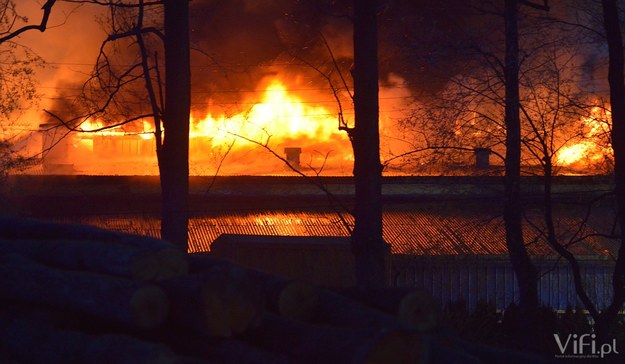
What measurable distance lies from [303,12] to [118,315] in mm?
13644

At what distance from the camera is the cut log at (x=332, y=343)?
3926 millimetres

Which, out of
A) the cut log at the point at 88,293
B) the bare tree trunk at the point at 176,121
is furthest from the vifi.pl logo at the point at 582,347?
the cut log at the point at 88,293

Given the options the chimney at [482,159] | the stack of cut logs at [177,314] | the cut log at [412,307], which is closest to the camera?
the stack of cut logs at [177,314]

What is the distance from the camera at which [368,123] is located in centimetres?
1064

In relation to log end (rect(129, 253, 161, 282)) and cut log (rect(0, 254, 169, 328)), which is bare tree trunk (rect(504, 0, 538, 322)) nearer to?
log end (rect(129, 253, 161, 282))

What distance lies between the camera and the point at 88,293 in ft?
13.8

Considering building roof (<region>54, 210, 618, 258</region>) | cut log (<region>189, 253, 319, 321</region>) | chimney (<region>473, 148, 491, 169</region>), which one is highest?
chimney (<region>473, 148, 491, 169</region>)

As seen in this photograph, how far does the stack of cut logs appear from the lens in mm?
4025

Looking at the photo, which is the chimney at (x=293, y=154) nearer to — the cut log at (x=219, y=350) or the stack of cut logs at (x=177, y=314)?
the stack of cut logs at (x=177, y=314)

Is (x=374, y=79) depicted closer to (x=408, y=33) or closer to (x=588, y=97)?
(x=408, y=33)

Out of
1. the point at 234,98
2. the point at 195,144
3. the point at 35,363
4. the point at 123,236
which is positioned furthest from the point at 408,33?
the point at 195,144

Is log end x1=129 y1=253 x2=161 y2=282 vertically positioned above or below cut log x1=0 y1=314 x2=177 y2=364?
above

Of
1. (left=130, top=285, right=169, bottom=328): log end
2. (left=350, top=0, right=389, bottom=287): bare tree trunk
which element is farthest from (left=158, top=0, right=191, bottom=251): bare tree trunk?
(left=130, top=285, right=169, bottom=328): log end

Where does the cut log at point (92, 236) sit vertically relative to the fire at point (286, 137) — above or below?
below
